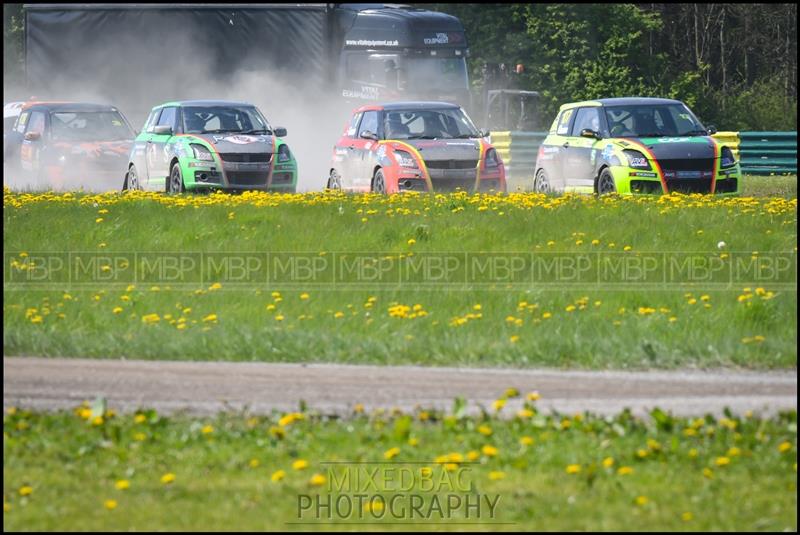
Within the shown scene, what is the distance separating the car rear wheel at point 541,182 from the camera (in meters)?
21.6

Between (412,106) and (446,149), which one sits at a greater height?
(412,106)

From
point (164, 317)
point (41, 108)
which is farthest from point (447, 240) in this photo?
point (41, 108)

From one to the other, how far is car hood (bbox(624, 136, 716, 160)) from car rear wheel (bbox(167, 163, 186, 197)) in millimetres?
7804

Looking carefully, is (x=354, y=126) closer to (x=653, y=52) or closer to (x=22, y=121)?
(x=22, y=121)

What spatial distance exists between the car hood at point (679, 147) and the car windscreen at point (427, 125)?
3216mm

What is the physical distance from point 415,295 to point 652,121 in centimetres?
938

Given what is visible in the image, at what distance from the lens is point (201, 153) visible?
21.4m

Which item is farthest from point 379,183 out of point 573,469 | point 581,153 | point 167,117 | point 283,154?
point 573,469

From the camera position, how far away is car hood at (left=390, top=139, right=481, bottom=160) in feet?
66.9

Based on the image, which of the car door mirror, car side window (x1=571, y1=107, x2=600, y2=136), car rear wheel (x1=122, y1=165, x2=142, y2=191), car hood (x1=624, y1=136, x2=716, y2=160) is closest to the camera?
car hood (x1=624, y1=136, x2=716, y2=160)

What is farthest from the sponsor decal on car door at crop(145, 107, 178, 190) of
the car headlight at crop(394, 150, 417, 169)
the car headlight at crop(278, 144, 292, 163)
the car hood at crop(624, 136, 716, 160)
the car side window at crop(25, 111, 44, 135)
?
the car hood at crop(624, 136, 716, 160)

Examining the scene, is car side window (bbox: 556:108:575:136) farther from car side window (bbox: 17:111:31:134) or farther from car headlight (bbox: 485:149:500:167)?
car side window (bbox: 17:111:31:134)

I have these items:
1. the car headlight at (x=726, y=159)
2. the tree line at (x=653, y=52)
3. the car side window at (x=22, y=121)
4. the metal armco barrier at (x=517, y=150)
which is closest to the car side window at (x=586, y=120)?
the car headlight at (x=726, y=159)

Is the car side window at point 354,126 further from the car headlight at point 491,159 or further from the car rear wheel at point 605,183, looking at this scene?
the car rear wheel at point 605,183
